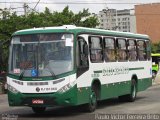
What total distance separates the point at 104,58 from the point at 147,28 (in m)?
128

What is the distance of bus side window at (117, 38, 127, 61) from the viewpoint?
2001 cm

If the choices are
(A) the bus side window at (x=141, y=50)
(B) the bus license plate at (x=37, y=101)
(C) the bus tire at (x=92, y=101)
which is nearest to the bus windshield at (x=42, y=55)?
(B) the bus license plate at (x=37, y=101)

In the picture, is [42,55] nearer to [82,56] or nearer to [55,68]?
[55,68]

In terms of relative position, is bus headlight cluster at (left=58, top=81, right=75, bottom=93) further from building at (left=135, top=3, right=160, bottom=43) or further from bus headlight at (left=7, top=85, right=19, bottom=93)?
building at (left=135, top=3, right=160, bottom=43)

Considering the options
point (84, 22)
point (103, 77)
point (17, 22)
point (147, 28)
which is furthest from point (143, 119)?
point (147, 28)

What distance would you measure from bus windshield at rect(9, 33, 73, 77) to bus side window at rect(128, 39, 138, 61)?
5960 mm

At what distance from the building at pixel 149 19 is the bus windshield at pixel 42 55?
12470 cm

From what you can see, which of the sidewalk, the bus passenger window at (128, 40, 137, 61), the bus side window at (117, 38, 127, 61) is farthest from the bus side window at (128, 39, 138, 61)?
the sidewalk

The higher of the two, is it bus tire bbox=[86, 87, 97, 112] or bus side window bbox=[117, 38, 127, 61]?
bus side window bbox=[117, 38, 127, 61]

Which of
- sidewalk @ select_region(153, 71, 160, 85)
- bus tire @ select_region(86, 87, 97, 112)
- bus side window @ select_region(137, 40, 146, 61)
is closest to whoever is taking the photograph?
bus tire @ select_region(86, 87, 97, 112)

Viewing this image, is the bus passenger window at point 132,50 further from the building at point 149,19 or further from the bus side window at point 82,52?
the building at point 149,19

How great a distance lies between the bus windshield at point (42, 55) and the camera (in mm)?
15523

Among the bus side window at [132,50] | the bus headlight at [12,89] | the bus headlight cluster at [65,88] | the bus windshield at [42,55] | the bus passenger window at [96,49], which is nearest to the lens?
the bus headlight cluster at [65,88]

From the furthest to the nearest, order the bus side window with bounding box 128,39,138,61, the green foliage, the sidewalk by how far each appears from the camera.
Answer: the green foliage
the sidewalk
the bus side window with bounding box 128,39,138,61
